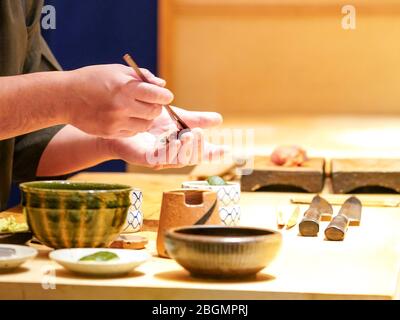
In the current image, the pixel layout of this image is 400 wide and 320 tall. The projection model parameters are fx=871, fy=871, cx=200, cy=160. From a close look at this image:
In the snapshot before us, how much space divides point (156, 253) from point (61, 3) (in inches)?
115

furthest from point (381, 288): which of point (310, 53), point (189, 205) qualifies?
point (310, 53)

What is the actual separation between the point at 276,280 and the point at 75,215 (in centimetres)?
37

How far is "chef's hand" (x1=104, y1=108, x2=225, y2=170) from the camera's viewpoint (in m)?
2.00

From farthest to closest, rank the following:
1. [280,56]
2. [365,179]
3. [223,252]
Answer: [280,56]
[365,179]
[223,252]

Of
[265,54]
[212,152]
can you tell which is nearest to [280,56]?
[265,54]

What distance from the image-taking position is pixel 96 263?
140cm

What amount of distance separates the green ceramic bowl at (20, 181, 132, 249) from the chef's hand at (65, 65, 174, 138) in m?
0.17

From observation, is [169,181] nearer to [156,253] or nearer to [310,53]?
[156,253]

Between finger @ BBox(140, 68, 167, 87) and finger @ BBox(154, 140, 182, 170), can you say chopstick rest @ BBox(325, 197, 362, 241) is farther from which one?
finger @ BBox(140, 68, 167, 87)

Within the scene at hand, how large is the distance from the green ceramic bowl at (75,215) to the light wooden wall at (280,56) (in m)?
3.21

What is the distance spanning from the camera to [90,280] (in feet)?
4.59
